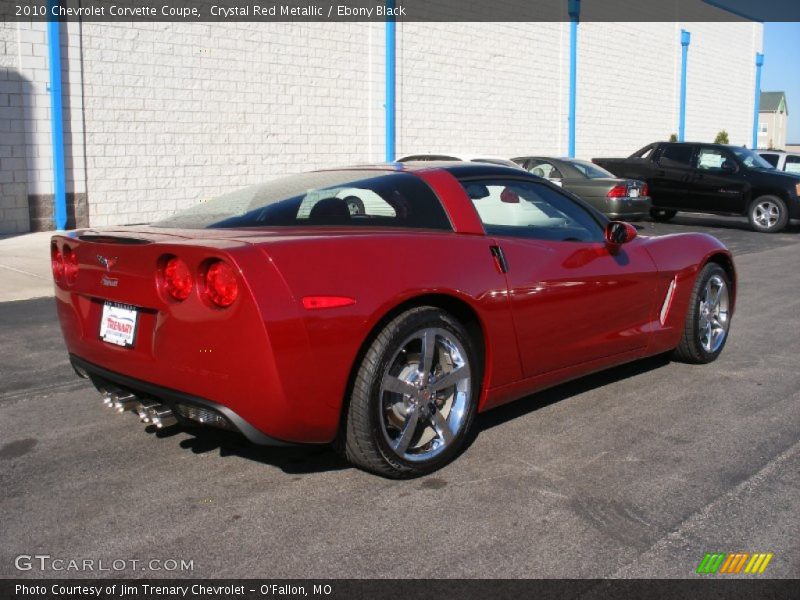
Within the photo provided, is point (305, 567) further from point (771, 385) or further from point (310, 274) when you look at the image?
point (771, 385)

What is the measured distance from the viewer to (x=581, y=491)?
3.75 meters

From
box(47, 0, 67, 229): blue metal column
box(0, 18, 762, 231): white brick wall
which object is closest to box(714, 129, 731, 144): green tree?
box(0, 18, 762, 231): white brick wall

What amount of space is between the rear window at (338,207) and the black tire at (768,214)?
46.0 feet

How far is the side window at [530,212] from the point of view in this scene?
4.53 metres

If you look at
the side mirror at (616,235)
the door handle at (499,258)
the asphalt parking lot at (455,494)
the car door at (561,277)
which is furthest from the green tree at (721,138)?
the door handle at (499,258)

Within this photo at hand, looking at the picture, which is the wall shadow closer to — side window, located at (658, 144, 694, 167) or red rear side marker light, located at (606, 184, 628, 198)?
red rear side marker light, located at (606, 184, 628, 198)

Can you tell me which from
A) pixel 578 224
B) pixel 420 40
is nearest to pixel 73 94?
pixel 420 40

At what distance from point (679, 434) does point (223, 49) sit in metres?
13.7

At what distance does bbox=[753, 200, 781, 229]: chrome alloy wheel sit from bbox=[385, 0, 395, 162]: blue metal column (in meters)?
7.66

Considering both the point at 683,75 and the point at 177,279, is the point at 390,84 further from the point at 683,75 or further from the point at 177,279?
the point at 177,279

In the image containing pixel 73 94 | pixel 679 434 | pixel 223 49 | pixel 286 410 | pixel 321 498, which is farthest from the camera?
pixel 223 49

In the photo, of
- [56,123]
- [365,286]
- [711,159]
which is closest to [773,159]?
[711,159]

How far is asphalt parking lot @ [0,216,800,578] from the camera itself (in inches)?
124

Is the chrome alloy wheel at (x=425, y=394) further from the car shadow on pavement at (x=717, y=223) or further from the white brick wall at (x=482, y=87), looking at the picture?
the white brick wall at (x=482, y=87)
